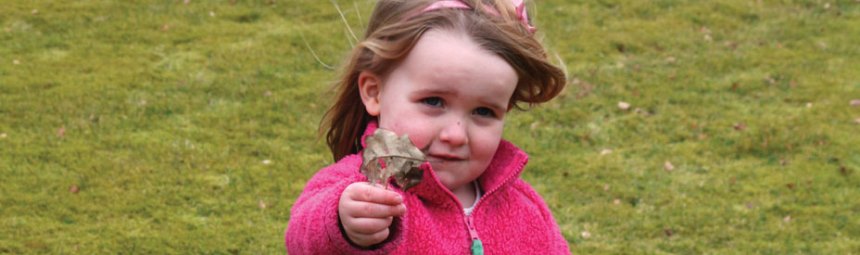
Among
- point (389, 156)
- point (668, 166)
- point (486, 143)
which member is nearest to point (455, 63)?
point (486, 143)

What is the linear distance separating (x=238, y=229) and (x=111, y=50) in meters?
3.27

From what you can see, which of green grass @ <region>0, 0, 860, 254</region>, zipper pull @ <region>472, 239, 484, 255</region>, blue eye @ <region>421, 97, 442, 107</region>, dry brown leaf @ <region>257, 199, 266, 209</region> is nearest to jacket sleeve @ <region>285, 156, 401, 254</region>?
blue eye @ <region>421, 97, 442, 107</region>

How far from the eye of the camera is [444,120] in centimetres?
249

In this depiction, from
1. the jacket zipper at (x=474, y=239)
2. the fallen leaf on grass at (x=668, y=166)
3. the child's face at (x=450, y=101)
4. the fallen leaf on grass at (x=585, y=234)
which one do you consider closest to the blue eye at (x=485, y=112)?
the child's face at (x=450, y=101)

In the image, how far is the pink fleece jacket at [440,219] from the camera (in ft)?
7.41

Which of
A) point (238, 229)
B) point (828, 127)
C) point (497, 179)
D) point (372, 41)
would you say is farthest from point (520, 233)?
point (828, 127)

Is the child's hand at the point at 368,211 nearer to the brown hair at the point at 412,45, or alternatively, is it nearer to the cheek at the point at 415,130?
the cheek at the point at 415,130

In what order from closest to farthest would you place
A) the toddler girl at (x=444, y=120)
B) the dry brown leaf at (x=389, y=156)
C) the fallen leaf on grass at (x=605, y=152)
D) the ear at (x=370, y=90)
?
the dry brown leaf at (x=389, y=156), the toddler girl at (x=444, y=120), the ear at (x=370, y=90), the fallen leaf on grass at (x=605, y=152)

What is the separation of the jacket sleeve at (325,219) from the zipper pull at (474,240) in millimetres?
300

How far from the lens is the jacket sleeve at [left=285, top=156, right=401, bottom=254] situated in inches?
87.2

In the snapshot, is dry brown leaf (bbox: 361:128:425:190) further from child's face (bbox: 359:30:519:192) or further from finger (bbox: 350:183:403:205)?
child's face (bbox: 359:30:519:192)

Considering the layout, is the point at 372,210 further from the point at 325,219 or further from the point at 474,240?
the point at 474,240

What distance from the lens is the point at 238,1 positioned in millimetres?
9406

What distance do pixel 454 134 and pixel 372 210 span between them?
0.48 m
